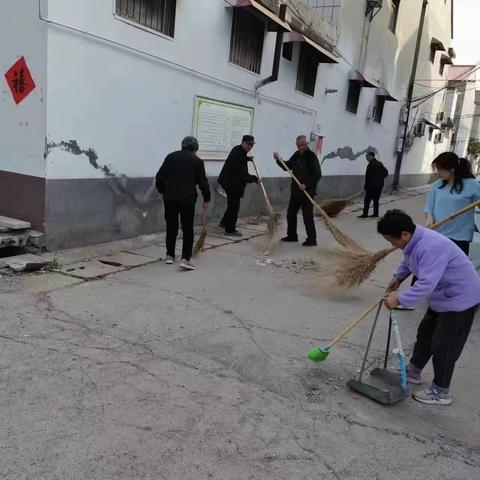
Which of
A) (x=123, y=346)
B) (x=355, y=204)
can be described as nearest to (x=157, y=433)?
(x=123, y=346)

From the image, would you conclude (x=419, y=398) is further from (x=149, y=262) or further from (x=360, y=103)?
(x=360, y=103)

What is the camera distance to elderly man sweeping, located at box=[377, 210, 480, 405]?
291 centimetres

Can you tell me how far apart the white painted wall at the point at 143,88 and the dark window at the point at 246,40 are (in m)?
0.20

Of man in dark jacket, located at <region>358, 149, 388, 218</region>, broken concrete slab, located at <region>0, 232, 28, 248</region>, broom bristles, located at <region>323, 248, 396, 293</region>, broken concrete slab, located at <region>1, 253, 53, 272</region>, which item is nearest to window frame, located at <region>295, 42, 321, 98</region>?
man in dark jacket, located at <region>358, 149, 388, 218</region>

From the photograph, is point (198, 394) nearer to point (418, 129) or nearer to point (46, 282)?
point (46, 282)

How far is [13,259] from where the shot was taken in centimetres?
535

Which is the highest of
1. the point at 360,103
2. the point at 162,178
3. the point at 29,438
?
the point at 360,103

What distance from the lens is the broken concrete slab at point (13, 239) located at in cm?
548

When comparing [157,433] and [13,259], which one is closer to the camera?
[157,433]

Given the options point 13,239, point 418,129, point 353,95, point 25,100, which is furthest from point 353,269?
point 418,129

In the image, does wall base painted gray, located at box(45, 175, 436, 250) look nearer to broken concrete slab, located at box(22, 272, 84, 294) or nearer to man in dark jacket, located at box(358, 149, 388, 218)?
broken concrete slab, located at box(22, 272, 84, 294)

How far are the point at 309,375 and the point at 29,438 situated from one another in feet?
6.08

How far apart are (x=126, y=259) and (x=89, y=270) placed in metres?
0.69

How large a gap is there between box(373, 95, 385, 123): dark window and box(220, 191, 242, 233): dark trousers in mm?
10209
